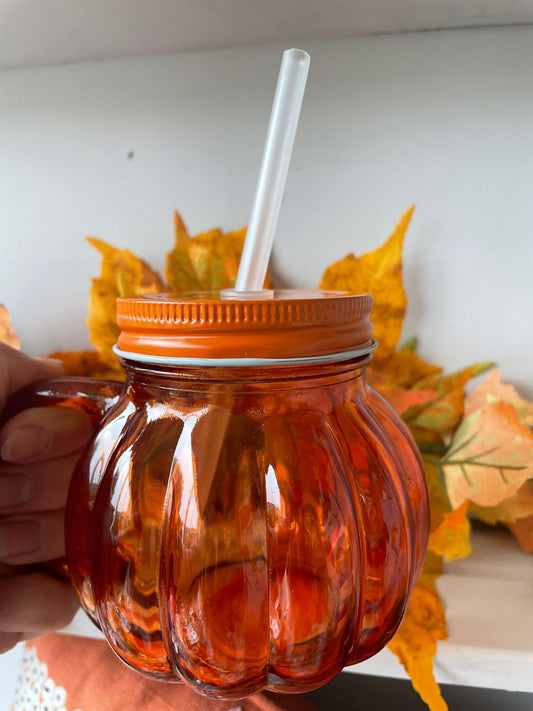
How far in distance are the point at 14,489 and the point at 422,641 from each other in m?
0.28

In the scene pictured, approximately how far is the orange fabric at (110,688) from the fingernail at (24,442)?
21cm

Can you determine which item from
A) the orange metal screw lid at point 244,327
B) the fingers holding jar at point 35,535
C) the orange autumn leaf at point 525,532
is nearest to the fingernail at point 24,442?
the fingers holding jar at point 35,535

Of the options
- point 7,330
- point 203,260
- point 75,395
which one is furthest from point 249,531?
point 7,330

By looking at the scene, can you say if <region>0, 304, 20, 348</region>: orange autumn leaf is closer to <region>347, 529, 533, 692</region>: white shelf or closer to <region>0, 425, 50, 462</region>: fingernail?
<region>0, 425, 50, 462</region>: fingernail

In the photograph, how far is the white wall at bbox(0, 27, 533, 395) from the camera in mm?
386

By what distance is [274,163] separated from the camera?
28cm

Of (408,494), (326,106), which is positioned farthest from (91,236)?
(408,494)

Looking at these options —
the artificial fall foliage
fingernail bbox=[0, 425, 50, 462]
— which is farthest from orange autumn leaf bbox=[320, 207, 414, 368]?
fingernail bbox=[0, 425, 50, 462]

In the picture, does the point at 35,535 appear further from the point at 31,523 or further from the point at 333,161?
the point at 333,161

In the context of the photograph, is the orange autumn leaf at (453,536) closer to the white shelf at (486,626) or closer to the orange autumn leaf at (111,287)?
the white shelf at (486,626)

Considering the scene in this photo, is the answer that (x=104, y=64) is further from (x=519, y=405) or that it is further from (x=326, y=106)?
(x=519, y=405)

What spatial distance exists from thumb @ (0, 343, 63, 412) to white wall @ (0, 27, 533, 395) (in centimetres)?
12

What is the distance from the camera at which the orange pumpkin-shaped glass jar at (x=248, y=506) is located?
0.76 ft

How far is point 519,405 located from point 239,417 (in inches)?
10.3
